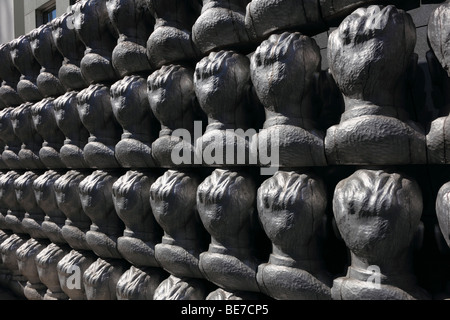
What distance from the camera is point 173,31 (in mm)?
962

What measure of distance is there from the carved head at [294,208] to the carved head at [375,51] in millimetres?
168

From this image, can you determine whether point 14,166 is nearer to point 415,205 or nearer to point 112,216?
point 112,216

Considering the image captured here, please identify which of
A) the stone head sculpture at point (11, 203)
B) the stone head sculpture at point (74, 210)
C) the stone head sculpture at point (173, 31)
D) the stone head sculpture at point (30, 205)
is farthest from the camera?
the stone head sculpture at point (11, 203)

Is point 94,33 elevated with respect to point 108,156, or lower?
elevated

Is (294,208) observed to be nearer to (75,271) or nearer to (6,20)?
(75,271)

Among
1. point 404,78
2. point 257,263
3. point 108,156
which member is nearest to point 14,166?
point 108,156

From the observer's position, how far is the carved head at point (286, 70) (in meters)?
0.76

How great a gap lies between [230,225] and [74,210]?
58cm

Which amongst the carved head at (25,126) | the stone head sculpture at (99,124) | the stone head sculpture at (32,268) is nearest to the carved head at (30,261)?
the stone head sculpture at (32,268)

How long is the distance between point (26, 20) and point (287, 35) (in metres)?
1.74

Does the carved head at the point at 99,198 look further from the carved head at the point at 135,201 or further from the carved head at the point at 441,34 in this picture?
the carved head at the point at 441,34

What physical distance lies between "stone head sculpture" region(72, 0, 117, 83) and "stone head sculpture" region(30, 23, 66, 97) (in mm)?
229

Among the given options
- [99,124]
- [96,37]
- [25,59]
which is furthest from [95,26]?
[25,59]

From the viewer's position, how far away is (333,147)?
0.73m
